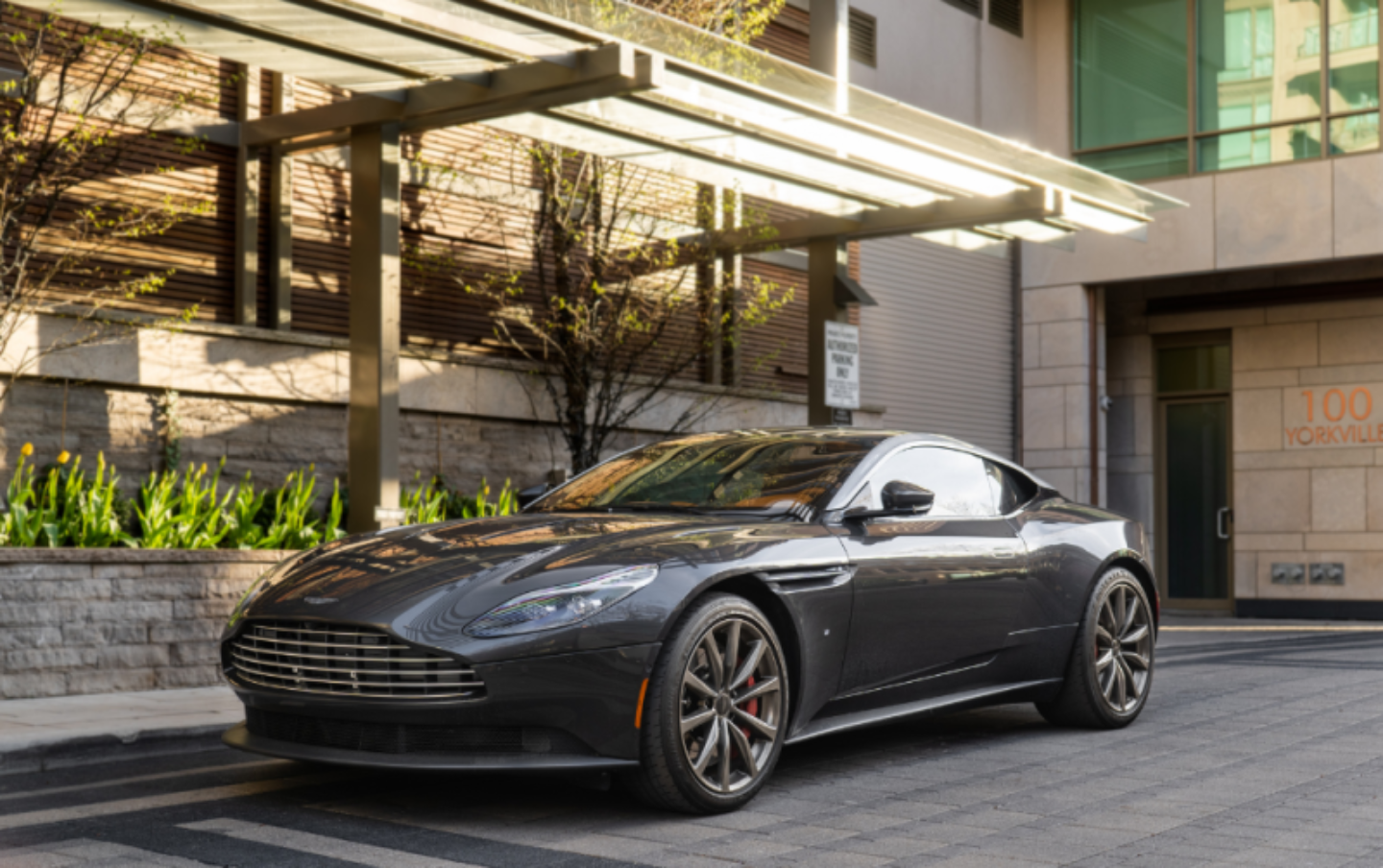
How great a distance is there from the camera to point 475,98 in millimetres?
9070

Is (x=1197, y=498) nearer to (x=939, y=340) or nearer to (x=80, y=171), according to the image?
(x=939, y=340)

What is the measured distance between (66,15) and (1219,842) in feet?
23.8

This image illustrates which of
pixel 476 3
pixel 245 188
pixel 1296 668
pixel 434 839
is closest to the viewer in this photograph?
pixel 434 839

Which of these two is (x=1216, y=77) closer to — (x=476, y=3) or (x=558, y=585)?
(x=476, y=3)

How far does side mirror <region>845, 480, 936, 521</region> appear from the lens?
5.68 m

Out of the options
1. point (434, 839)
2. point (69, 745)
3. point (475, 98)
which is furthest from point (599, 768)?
point (475, 98)

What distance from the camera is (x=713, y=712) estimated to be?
16.1ft

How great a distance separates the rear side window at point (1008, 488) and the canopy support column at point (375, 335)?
421cm

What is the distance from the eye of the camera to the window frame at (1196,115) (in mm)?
17125

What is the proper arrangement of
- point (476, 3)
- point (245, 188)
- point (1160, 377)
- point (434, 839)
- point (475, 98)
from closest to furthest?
point (434, 839)
point (476, 3)
point (475, 98)
point (245, 188)
point (1160, 377)

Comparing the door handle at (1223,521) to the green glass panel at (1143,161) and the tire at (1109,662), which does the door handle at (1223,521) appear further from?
the tire at (1109,662)

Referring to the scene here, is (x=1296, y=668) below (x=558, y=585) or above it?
below

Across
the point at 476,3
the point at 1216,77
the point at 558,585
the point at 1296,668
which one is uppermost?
the point at 1216,77

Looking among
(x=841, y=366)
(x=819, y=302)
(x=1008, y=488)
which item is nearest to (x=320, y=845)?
(x=1008, y=488)
